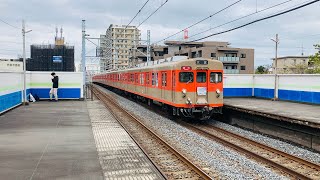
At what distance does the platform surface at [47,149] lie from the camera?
24.0ft

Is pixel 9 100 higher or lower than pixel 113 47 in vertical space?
lower

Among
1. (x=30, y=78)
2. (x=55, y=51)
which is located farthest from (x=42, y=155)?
(x=55, y=51)

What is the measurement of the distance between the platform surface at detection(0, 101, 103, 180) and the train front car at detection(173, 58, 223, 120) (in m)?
4.15

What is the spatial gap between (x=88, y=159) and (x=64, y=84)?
1754cm

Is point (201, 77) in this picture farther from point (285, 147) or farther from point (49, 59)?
point (49, 59)

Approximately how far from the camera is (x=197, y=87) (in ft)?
52.5

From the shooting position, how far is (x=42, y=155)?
346 inches

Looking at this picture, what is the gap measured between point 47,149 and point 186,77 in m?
7.93

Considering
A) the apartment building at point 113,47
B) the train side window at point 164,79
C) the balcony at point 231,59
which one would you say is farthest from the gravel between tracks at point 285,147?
the balcony at point 231,59

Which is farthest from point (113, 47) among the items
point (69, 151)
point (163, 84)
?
point (69, 151)

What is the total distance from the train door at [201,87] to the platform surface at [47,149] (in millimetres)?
4818

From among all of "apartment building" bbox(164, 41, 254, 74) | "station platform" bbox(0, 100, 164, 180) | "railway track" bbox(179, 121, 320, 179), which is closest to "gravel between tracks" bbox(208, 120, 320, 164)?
"railway track" bbox(179, 121, 320, 179)

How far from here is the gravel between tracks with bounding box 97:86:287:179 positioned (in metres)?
8.25

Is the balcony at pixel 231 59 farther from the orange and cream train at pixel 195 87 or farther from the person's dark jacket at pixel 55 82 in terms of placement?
the orange and cream train at pixel 195 87
